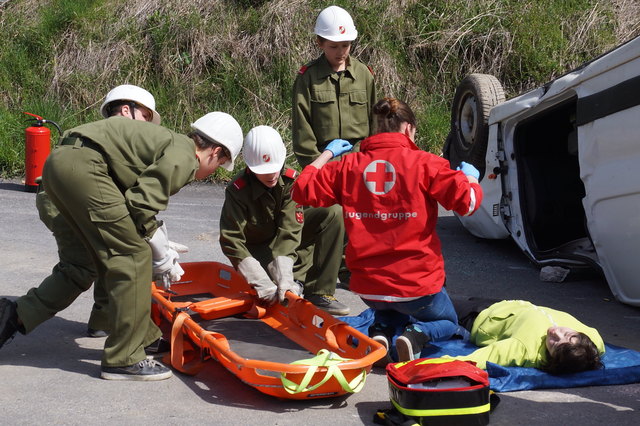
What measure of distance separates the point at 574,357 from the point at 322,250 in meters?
2.04

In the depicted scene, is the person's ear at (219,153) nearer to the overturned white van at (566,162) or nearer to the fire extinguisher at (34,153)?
the overturned white van at (566,162)

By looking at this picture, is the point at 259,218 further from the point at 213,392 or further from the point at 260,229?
the point at 213,392

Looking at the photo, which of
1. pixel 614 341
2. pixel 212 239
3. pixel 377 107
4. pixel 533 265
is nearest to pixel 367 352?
pixel 377 107

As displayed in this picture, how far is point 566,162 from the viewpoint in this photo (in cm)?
691

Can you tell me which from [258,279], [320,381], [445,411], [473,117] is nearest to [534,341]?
[445,411]

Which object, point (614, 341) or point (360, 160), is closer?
point (360, 160)

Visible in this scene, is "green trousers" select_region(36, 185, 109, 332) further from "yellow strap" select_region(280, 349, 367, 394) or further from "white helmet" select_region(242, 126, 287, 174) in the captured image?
"yellow strap" select_region(280, 349, 367, 394)

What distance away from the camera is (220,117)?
14.6ft

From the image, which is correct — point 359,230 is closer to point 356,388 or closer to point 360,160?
point 360,160

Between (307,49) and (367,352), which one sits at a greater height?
(307,49)

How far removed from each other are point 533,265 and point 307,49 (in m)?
5.98

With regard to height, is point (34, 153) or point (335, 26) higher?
point (335, 26)

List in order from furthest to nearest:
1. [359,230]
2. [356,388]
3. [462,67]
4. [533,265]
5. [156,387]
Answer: [462,67] → [533,265] → [359,230] → [156,387] → [356,388]

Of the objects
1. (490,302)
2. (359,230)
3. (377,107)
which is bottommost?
(490,302)
